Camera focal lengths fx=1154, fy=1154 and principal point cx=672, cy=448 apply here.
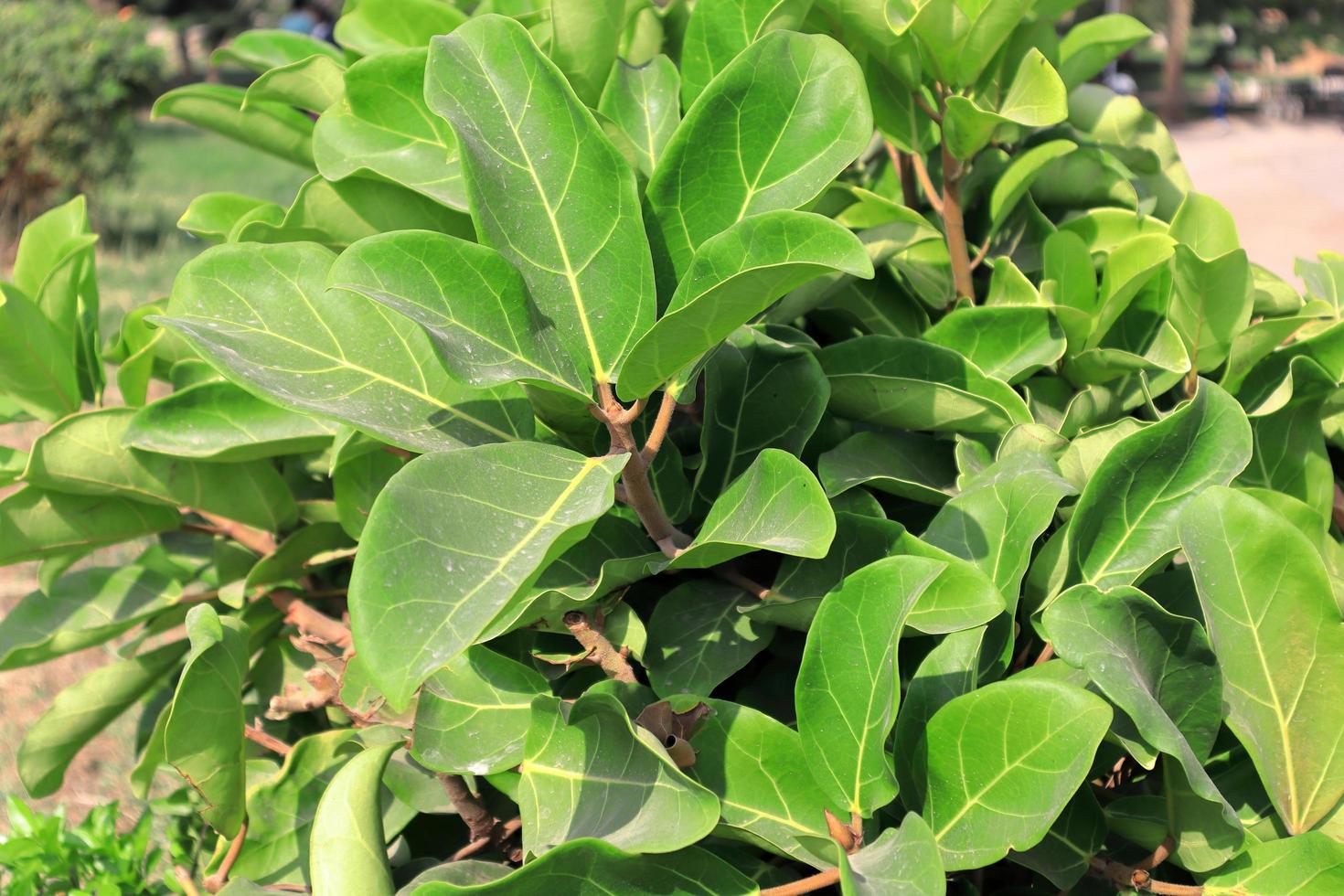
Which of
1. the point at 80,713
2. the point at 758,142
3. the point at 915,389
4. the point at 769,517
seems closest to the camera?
the point at 769,517

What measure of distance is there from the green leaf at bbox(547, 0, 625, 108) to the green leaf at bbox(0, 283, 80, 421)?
2.15ft

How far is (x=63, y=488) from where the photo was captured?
126 centimetres

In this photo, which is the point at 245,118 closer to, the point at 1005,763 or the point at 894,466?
the point at 894,466

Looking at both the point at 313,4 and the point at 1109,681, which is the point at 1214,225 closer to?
the point at 1109,681

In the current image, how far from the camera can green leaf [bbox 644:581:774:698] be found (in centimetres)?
99

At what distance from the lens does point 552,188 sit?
93 cm

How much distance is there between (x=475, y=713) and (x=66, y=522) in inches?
23.9

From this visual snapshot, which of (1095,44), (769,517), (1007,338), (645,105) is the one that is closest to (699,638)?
(769,517)

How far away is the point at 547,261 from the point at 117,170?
10.2 m

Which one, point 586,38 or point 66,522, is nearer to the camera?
point 586,38

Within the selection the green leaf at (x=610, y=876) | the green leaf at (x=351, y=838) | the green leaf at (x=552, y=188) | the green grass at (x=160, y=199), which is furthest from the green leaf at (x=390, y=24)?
the green grass at (x=160, y=199)

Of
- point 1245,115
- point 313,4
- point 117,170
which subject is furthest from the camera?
point 313,4

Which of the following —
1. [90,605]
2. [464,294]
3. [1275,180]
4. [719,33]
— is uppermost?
[719,33]

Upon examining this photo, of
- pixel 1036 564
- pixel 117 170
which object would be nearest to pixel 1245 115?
pixel 117 170
